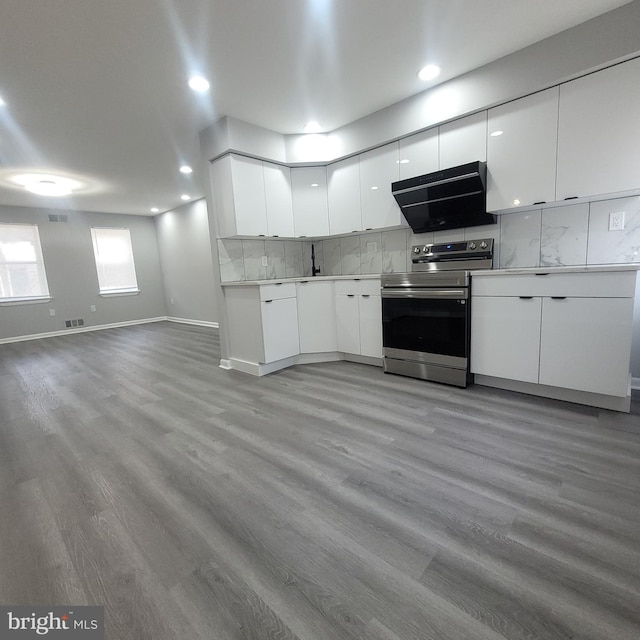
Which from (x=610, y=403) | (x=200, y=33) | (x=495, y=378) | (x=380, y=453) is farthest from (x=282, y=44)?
(x=610, y=403)

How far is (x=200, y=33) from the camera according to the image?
2049mm

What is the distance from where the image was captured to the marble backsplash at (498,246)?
2.40 metres

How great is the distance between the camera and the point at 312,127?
352 centimetres

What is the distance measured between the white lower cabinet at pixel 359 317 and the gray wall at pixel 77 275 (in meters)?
5.92

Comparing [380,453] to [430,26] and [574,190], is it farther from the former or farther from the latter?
[430,26]

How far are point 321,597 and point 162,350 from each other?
4412mm

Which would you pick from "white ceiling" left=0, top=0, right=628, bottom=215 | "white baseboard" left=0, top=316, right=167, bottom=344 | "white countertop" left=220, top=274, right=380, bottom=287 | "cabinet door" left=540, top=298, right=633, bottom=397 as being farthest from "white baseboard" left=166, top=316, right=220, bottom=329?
"cabinet door" left=540, top=298, right=633, bottom=397

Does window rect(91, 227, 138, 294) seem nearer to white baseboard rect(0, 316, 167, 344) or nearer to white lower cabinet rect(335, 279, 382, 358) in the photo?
white baseboard rect(0, 316, 167, 344)

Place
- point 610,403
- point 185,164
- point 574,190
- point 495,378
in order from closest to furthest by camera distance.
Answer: point 610,403, point 574,190, point 495,378, point 185,164

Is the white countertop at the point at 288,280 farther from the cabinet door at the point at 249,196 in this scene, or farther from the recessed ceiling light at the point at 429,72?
the recessed ceiling light at the point at 429,72

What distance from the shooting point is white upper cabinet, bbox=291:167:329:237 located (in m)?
3.80

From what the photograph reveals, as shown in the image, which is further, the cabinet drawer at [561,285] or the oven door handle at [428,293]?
the oven door handle at [428,293]

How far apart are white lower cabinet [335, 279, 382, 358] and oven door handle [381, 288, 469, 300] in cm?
21

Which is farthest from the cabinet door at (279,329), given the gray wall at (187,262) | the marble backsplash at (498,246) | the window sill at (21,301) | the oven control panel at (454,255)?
the window sill at (21,301)
